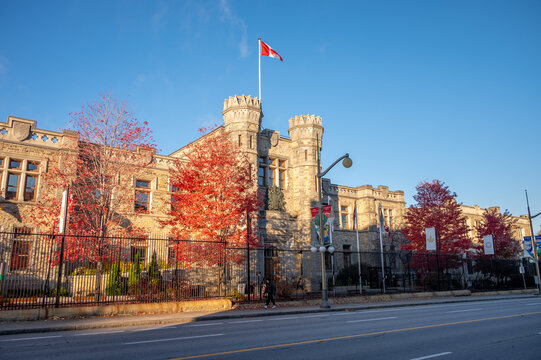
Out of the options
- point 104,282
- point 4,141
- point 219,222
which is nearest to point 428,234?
point 219,222

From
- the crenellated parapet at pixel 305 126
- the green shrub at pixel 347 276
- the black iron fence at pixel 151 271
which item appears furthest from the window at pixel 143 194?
the green shrub at pixel 347 276

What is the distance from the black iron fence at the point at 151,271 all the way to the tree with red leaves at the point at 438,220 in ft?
7.39

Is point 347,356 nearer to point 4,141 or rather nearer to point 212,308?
point 212,308

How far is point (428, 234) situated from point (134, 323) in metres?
21.9

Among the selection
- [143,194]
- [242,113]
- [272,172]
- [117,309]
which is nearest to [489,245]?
[272,172]

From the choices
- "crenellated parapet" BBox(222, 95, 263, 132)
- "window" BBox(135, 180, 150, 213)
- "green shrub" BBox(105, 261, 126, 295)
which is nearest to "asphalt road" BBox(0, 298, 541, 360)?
"green shrub" BBox(105, 261, 126, 295)

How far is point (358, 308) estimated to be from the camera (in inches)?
784

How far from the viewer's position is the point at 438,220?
3466 cm

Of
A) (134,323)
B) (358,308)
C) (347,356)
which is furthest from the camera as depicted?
(358,308)

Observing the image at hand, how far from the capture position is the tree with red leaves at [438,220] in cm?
3459

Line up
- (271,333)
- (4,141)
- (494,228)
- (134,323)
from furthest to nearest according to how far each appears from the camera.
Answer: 1. (494,228)
2. (4,141)
3. (134,323)
4. (271,333)

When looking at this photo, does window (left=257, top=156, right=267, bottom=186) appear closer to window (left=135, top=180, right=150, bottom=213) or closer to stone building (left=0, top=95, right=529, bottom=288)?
stone building (left=0, top=95, right=529, bottom=288)

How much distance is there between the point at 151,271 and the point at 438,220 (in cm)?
2589

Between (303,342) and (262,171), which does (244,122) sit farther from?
(303,342)
